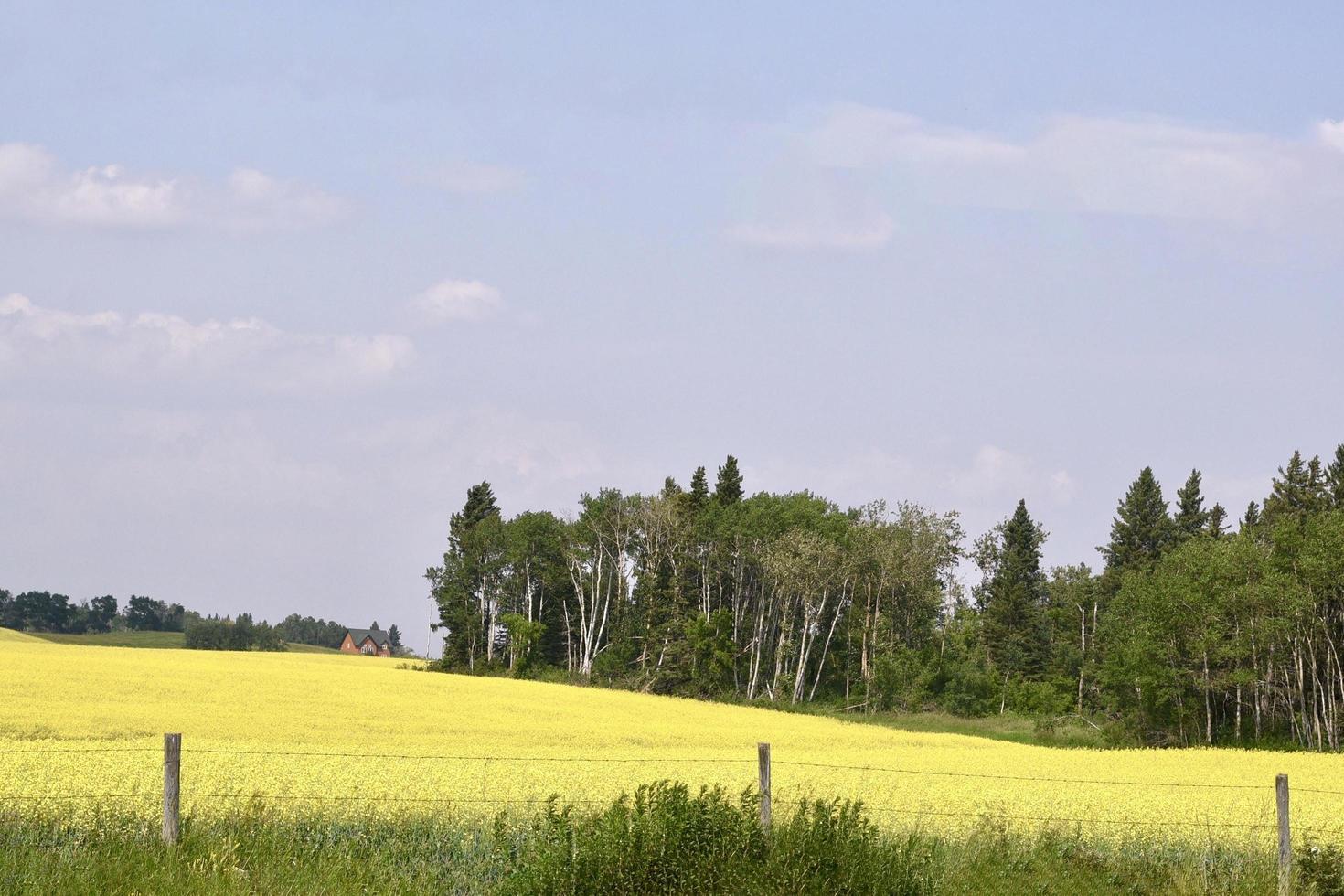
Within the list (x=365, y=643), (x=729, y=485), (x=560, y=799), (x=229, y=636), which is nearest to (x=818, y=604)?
(x=729, y=485)

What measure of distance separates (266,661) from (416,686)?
15.9 m

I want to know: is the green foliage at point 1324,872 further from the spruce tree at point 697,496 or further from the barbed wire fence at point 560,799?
the spruce tree at point 697,496

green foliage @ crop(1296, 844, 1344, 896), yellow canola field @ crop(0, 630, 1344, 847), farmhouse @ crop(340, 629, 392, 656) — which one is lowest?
farmhouse @ crop(340, 629, 392, 656)

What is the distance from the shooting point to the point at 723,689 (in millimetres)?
82750

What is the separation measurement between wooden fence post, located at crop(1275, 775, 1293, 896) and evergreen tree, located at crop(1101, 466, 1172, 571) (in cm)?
8804

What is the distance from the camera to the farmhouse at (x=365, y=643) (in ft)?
637

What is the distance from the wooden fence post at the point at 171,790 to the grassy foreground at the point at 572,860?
193 millimetres

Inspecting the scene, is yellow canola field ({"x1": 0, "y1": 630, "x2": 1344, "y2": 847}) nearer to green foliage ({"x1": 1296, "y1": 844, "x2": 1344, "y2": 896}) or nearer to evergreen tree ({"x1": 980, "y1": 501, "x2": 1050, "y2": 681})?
green foliage ({"x1": 1296, "y1": 844, "x2": 1344, "y2": 896})

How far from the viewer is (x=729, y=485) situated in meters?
93.8

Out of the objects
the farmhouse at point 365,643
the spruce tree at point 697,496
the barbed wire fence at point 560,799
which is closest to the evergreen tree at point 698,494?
the spruce tree at point 697,496

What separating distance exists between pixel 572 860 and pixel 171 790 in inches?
163

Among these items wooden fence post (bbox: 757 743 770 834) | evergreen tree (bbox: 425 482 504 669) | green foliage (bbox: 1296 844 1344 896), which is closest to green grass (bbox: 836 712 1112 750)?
evergreen tree (bbox: 425 482 504 669)

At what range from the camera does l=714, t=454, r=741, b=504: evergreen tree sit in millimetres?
93250

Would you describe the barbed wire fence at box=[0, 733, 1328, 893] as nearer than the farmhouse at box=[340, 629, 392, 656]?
Yes
